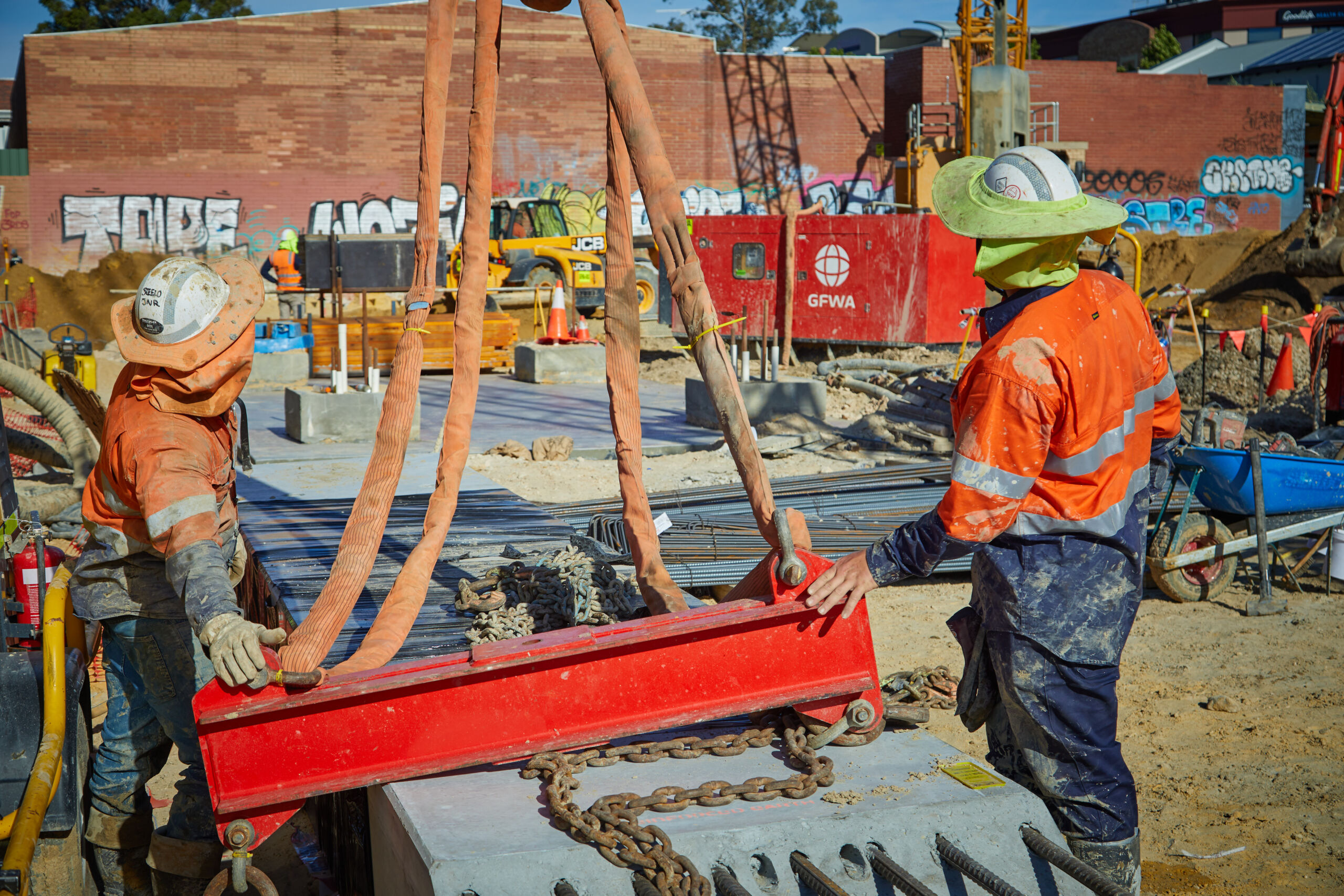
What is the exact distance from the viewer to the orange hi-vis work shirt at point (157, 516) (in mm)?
2812

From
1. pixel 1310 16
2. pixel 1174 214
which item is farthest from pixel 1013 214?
pixel 1310 16

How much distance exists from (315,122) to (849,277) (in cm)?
1774

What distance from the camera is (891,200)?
33156 millimetres

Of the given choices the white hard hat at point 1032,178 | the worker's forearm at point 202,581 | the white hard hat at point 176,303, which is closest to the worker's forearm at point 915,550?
the white hard hat at point 1032,178

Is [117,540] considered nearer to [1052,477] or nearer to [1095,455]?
[1052,477]

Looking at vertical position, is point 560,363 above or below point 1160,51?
below

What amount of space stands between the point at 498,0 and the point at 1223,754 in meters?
4.42

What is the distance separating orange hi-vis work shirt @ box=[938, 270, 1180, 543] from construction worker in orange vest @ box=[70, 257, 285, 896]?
1826 mm

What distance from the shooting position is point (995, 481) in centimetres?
264

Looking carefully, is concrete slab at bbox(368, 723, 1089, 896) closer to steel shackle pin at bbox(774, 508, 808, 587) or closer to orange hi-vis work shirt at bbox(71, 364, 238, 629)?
steel shackle pin at bbox(774, 508, 808, 587)

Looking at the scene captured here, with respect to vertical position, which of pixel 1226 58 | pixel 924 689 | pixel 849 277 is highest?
pixel 1226 58

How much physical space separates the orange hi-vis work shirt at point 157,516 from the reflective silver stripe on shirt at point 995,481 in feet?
6.16

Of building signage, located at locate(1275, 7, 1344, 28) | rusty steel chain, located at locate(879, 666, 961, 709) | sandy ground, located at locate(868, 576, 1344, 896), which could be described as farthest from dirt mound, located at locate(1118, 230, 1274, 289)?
building signage, located at locate(1275, 7, 1344, 28)

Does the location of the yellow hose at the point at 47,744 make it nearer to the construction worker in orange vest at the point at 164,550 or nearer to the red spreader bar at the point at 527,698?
the construction worker in orange vest at the point at 164,550
